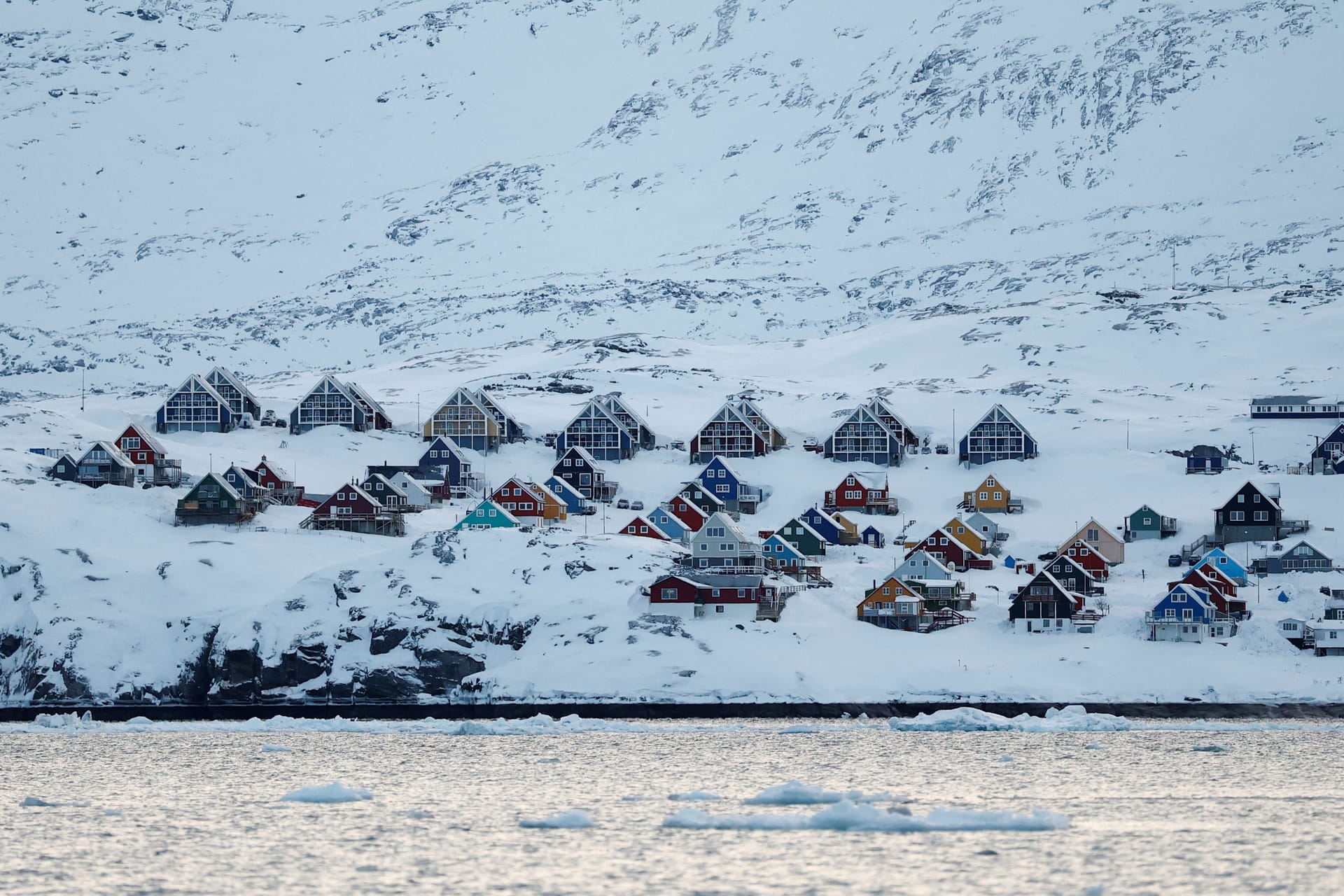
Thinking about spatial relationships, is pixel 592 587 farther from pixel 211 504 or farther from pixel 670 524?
pixel 211 504

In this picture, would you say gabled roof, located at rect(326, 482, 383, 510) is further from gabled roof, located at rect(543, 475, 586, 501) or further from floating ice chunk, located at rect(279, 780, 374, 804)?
floating ice chunk, located at rect(279, 780, 374, 804)

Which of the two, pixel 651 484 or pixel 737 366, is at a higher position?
pixel 737 366

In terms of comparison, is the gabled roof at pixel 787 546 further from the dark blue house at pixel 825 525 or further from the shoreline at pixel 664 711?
the shoreline at pixel 664 711

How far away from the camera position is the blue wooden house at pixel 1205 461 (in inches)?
4665

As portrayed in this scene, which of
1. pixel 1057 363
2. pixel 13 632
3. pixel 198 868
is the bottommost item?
pixel 198 868

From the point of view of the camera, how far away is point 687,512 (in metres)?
113

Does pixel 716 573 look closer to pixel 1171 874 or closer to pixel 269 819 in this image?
pixel 269 819

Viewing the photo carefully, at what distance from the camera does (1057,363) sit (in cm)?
16525

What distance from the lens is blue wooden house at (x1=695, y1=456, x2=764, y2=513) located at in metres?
119

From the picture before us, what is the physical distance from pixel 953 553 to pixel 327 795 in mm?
58882

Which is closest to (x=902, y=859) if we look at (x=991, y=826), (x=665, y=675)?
(x=991, y=826)

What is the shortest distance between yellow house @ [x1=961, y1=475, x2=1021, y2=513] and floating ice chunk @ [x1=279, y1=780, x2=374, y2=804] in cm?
7105

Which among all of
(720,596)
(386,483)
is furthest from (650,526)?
(720,596)

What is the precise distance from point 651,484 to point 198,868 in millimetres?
89008
